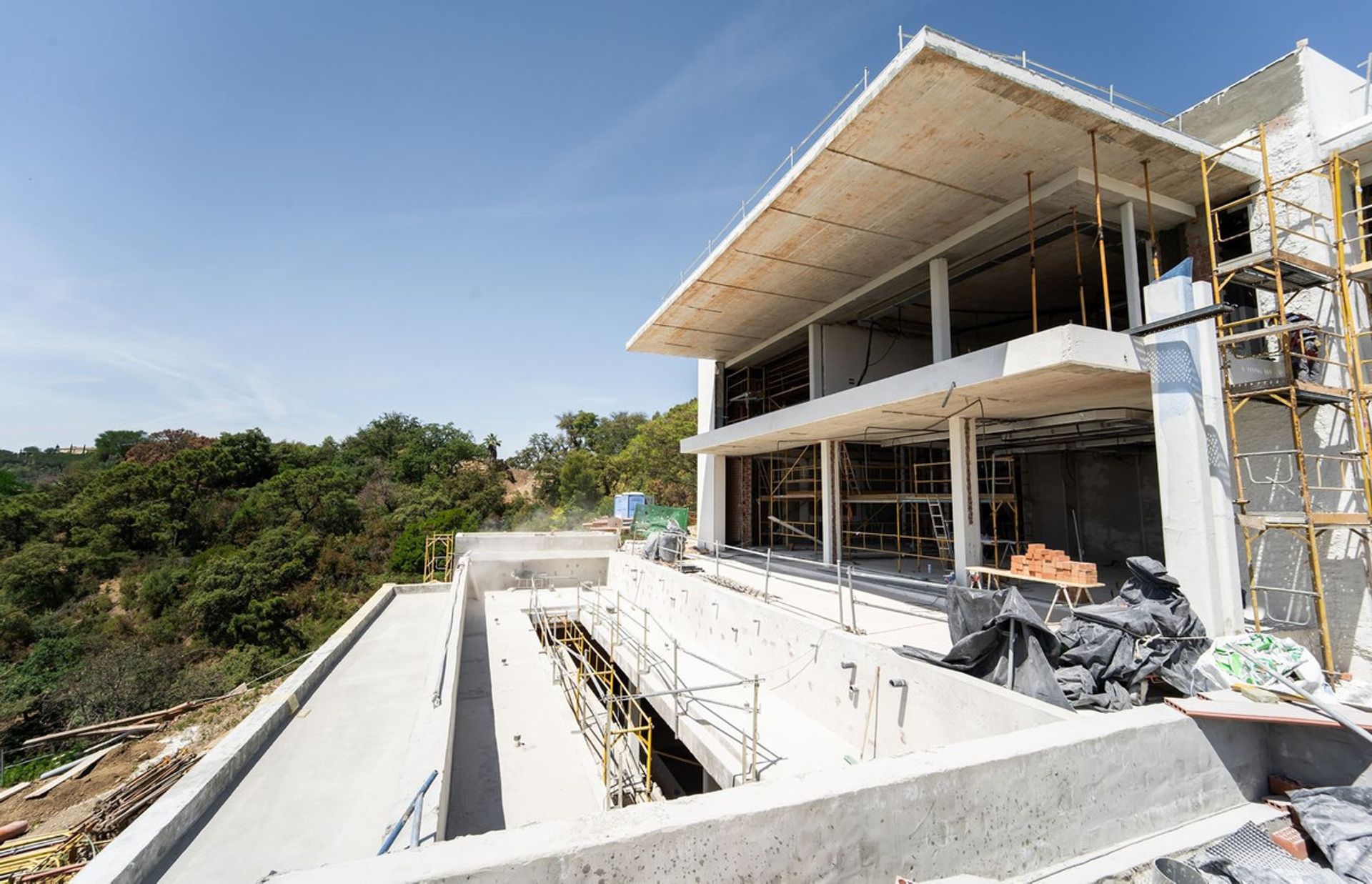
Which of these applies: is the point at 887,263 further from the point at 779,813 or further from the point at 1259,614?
the point at 779,813

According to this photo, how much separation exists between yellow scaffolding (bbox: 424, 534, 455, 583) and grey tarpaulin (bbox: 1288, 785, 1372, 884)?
21998mm

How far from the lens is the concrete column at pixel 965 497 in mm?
9938

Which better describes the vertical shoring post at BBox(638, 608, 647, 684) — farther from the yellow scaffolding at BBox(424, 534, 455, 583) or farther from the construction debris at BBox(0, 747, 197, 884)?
the yellow scaffolding at BBox(424, 534, 455, 583)

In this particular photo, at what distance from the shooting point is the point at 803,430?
1308 centimetres

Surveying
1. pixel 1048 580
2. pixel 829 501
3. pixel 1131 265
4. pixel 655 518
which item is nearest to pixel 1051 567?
pixel 1048 580

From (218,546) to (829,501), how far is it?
3454cm

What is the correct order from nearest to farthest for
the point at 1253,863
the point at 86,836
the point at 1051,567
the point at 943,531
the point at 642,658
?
1. the point at 1253,863
2. the point at 1051,567
3. the point at 86,836
4. the point at 642,658
5. the point at 943,531

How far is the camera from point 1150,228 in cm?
870

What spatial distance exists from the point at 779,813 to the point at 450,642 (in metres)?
7.91

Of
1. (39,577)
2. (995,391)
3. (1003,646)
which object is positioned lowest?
(39,577)

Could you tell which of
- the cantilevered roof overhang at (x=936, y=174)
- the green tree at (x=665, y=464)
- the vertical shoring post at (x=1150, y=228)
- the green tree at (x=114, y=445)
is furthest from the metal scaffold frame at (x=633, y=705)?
the green tree at (x=114, y=445)

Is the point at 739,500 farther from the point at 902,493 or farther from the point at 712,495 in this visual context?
the point at 902,493

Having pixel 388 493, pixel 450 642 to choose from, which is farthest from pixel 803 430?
pixel 388 493

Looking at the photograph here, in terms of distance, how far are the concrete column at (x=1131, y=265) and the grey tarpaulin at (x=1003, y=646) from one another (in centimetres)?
493
